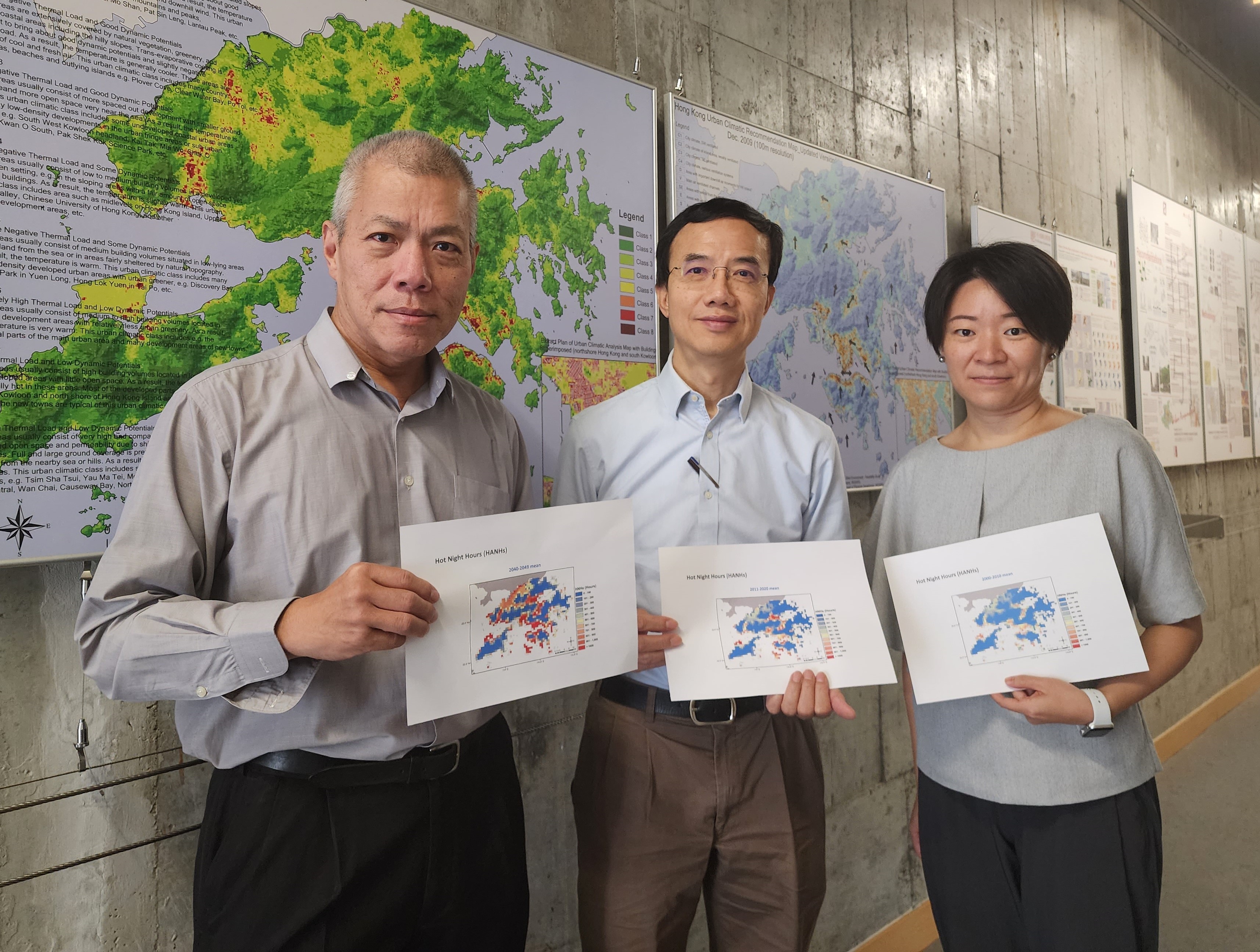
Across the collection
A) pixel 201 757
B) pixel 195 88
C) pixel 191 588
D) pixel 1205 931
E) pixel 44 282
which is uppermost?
pixel 195 88

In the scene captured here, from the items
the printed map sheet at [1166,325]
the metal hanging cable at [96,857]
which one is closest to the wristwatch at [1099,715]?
the metal hanging cable at [96,857]

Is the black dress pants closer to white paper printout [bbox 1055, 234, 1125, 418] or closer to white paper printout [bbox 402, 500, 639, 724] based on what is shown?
white paper printout [bbox 402, 500, 639, 724]

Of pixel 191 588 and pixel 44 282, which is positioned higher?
pixel 44 282

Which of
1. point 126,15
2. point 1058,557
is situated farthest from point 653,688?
point 126,15

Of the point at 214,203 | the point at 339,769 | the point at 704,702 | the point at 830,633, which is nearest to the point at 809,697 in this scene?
the point at 830,633

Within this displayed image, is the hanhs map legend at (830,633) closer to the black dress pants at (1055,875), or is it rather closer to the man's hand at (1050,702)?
the man's hand at (1050,702)

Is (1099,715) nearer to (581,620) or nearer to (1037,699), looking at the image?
(1037,699)

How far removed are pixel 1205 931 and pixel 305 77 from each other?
391cm

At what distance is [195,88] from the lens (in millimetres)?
1354

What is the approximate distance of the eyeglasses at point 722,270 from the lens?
5.04 feet

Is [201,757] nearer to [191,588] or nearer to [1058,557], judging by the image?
[191,588]

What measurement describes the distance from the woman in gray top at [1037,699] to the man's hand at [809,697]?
0.30 metres

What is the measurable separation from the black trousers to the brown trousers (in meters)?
0.32

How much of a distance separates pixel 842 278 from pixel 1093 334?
6.19ft
